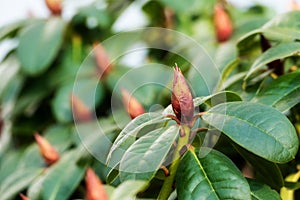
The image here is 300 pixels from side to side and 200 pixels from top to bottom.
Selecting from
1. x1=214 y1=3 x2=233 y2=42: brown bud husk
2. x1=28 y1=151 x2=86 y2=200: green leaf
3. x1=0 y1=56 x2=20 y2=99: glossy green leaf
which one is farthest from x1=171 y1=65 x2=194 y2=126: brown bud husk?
x1=0 y1=56 x2=20 y2=99: glossy green leaf

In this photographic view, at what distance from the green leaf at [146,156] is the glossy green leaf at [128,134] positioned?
2 cm

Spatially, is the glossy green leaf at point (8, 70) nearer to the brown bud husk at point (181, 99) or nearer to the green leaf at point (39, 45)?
the green leaf at point (39, 45)

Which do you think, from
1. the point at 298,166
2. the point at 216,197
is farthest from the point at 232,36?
the point at 216,197

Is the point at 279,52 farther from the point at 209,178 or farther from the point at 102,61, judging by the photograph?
the point at 102,61

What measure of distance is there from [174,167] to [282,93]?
215 millimetres

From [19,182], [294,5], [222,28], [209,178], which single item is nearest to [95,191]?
[209,178]

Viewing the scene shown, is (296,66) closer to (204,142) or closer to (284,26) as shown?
(284,26)

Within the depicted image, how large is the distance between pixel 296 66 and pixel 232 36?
545 mm

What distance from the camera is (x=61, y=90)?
1748 millimetres

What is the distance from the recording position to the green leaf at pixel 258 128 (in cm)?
77

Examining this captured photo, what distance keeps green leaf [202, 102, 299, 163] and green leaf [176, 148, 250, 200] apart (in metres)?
0.04

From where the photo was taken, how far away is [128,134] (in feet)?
2.66

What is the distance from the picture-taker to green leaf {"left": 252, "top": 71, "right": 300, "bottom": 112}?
915mm

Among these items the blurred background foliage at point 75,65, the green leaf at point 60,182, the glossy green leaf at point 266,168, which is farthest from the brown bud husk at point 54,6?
the glossy green leaf at point 266,168
